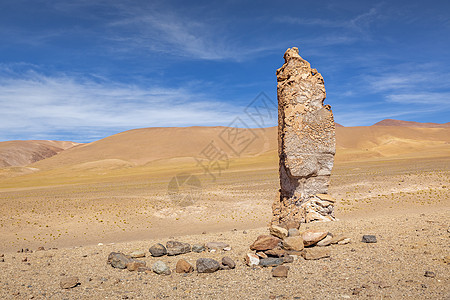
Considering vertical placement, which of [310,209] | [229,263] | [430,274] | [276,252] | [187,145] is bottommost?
[229,263]

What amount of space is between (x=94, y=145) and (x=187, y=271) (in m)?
130

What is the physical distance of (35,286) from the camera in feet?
22.9

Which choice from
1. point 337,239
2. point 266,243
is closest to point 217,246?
point 266,243

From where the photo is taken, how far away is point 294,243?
8203 mm

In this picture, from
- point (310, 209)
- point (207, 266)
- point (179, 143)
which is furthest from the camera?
point (179, 143)

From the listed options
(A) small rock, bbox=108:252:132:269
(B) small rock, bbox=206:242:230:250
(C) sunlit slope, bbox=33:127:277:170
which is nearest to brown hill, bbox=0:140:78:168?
(C) sunlit slope, bbox=33:127:277:170

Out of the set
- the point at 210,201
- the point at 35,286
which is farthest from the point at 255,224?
the point at 35,286

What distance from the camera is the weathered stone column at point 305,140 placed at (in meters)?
11.7

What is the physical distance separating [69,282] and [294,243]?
512cm

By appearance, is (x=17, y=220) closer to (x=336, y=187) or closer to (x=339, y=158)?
(x=336, y=187)

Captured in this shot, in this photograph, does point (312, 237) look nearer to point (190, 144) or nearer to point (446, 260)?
point (446, 260)

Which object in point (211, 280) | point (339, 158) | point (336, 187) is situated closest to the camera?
point (211, 280)

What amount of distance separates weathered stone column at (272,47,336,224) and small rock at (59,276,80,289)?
7.45m

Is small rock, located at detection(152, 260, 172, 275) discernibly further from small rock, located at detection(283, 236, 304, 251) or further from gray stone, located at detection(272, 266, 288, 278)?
small rock, located at detection(283, 236, 304, 251)
